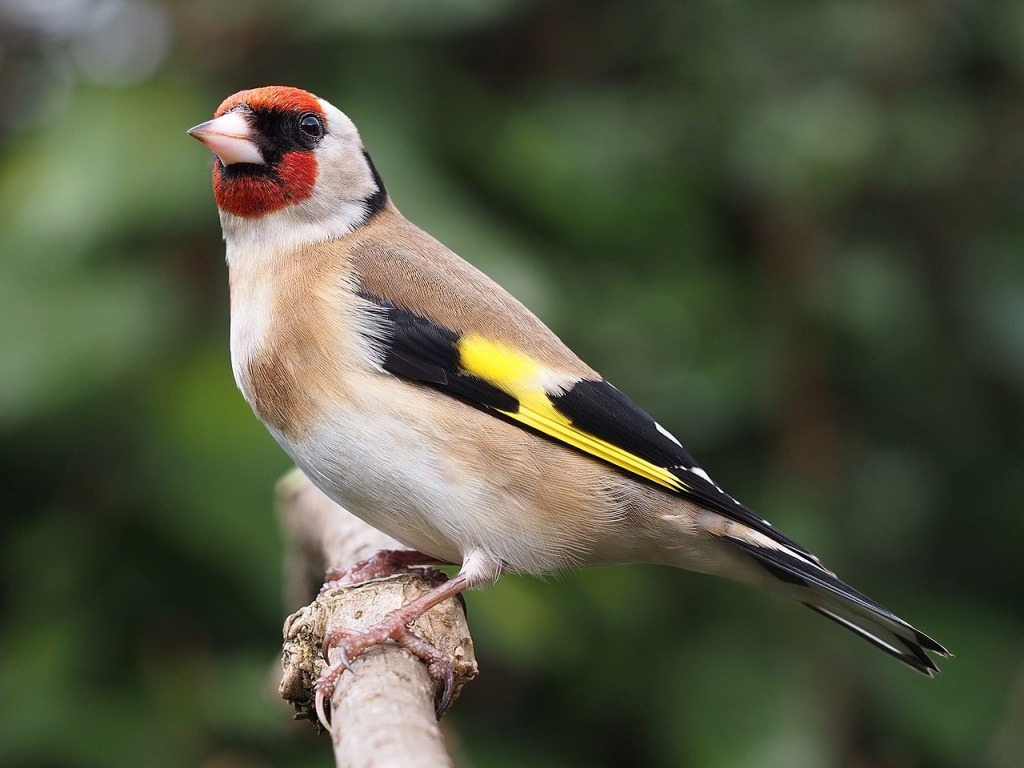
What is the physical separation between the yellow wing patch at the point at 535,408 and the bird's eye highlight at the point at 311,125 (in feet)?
2.21

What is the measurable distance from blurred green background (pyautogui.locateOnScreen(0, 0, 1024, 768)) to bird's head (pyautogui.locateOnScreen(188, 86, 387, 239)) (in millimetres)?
332

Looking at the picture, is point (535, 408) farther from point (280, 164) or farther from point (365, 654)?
point (280, 164)

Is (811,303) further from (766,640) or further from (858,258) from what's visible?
(766,640)

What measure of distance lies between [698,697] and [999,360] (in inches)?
52.4

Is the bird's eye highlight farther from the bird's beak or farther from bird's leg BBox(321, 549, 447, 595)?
bird's leg BBox(321, 549, 447, 595)

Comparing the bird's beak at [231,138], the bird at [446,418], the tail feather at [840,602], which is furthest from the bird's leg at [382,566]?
the bird's beak at [231,138]

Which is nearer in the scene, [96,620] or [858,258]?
[96,620]

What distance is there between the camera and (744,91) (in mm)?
3701

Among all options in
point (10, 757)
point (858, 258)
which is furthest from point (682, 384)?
point (10, 757)

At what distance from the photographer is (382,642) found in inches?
84.8

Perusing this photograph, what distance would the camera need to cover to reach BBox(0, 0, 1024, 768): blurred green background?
3043 mm

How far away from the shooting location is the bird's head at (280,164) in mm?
2793

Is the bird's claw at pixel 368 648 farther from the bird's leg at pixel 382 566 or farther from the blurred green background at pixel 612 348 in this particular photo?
the blurred green background at pixel 612 348

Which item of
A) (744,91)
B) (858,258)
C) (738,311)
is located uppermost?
(744,91)
